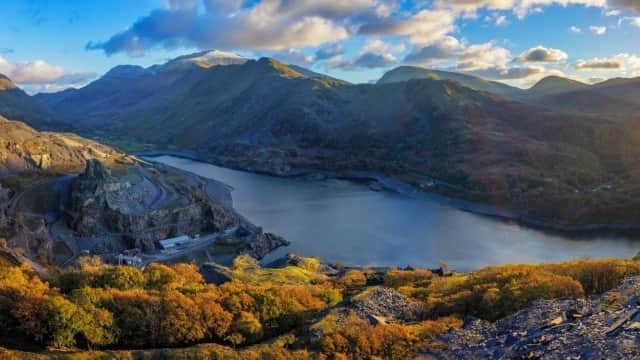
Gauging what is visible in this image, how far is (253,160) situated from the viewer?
567 ft

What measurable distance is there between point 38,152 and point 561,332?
103224 mm

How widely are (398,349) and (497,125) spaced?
159 m

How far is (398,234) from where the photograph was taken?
3253 inches

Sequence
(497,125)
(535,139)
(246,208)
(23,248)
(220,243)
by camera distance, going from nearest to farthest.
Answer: (23,248) < (220,243) < (246,208) < (535,139) < (497,125)

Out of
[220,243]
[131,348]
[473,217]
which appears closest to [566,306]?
[131,348]

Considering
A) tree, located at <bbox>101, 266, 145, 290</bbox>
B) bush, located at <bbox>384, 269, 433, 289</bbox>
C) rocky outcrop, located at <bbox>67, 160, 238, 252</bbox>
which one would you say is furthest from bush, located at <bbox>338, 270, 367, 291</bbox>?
rocky outcrop, located at <bbox>67, 160, 238, 252</bbox>

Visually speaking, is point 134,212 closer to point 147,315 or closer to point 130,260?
point 130,260

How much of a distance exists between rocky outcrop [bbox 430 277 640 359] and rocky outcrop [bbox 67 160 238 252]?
179 ft

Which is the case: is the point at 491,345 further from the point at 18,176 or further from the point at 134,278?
the point at 18,176

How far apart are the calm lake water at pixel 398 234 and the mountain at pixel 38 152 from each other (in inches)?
1251

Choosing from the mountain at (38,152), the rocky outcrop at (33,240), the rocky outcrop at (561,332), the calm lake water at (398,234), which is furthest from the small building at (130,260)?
the rocky outcrop at (561,332)

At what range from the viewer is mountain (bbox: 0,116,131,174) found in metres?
96.0

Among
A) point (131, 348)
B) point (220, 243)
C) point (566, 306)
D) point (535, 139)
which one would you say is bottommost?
point (220, 243)

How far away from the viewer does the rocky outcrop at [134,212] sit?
76812 mm
